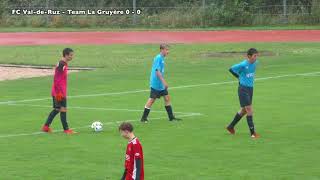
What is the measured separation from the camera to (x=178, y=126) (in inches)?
886

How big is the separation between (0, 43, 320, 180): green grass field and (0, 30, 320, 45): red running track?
420 inches

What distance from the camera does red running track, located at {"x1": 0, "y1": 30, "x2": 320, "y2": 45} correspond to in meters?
53.2

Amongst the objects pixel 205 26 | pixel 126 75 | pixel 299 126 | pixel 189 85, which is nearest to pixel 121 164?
pixel 299 126

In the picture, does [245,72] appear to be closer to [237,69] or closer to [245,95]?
[237,69]

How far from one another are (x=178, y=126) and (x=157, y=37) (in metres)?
33.3

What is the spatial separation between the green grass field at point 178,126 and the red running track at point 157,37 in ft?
35.0

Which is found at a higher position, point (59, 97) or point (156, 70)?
point (156, 70)

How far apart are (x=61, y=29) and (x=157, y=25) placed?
22.6ft

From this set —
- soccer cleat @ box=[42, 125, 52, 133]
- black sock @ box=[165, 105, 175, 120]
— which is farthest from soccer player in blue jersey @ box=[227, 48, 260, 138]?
soccer cleat @ box=[42, 125, 52, 133]

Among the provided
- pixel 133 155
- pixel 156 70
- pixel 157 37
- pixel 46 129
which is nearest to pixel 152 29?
pixel 157 37

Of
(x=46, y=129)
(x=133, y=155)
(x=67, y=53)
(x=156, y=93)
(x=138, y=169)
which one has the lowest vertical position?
(x=46, y=129)

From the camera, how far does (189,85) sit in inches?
1288

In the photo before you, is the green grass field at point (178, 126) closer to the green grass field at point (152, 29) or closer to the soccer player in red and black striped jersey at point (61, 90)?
the soccer player in red and black striped jersey at point (61, 90)

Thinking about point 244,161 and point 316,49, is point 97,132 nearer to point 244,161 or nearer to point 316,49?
point 244,161
